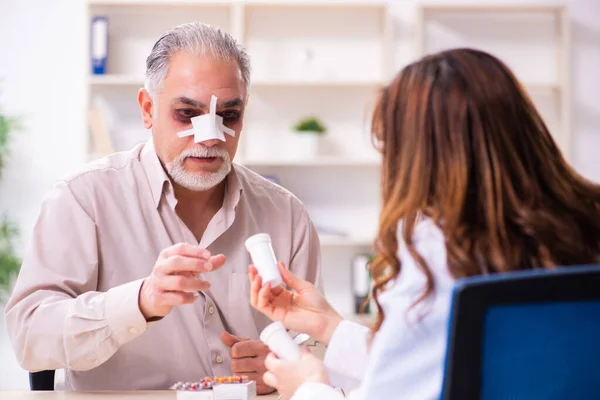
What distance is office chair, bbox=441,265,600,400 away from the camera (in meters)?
0.79

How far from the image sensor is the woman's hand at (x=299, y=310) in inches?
55.9

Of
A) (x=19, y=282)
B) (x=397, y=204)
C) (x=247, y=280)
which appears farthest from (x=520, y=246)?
(x=19, y=282)

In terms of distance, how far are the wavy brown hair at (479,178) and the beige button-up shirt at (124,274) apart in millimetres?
845

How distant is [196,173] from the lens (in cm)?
194

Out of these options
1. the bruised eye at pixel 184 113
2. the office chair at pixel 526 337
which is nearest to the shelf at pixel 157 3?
the bruised eye at pixel 184 113

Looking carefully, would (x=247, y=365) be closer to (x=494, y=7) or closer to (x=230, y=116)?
(x=230, y=116)

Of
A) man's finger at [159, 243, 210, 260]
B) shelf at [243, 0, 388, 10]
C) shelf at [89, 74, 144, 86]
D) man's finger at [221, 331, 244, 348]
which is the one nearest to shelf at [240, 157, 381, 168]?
shelf at [89, 74, 144, 86]

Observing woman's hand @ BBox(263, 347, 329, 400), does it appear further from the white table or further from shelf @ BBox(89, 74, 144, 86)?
shelf @ BBox(89, 74, 144, 86)

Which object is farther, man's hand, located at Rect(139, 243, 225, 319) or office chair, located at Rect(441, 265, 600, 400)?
man's hand, located at Rect(139, 243, 225, 319)

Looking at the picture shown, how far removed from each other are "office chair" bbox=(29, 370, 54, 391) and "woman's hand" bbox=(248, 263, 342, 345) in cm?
68

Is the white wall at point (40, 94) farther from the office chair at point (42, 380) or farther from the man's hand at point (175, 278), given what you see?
the man's hand at point (175, 278)

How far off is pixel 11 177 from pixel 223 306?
2.65 m

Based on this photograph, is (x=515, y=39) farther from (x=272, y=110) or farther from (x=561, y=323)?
(x=561, y=323)

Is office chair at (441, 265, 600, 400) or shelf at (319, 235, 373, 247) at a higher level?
office chair at (441, 265, 600, 400)
